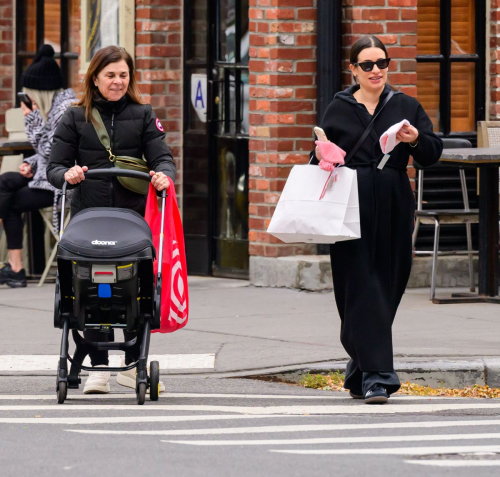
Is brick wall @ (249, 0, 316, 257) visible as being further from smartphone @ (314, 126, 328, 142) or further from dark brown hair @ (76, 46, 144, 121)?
smartphone @ (314, 126, 328, 142)

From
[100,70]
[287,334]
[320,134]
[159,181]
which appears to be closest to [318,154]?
[320,134]

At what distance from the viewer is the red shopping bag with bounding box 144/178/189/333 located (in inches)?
295

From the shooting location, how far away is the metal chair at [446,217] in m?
11.2

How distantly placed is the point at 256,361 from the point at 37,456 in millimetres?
2952

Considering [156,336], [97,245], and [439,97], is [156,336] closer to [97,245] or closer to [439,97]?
[97,245]

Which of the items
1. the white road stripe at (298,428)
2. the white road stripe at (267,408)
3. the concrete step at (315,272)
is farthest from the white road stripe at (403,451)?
the concrete step at (315,272)

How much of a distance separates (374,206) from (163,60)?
5661 millimetres

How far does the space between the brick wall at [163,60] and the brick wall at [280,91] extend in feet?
3.77

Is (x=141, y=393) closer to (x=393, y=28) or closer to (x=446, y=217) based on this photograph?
(x=446, y=217)

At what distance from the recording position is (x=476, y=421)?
6.88m

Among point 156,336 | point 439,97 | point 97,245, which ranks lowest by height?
point 156,336

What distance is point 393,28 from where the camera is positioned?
456 inches

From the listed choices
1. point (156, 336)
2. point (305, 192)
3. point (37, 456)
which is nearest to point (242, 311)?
point (156, 336)

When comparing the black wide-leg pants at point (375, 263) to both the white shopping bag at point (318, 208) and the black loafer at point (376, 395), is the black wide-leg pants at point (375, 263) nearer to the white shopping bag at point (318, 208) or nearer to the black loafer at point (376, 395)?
the black loafer at point (376, 395)
